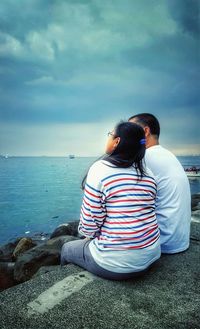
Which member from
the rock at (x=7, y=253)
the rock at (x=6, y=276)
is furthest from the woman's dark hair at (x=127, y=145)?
the rock at (x=7, y=253)

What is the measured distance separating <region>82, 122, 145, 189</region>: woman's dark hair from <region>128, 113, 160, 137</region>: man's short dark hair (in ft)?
3.33

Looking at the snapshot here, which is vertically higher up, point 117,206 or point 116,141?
point 116,141

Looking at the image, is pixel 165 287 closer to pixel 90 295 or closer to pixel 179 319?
pixel 179 319

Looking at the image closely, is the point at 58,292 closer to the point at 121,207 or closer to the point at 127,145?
the point at 121,207

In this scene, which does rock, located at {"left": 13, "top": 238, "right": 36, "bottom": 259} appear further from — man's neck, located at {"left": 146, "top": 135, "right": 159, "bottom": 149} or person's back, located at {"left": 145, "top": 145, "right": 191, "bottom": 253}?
man's neck, located at {"left": 146, "top": 135, "right": 159, "bottom": 149}

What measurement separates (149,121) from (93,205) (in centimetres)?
156

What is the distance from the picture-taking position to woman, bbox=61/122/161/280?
249cm

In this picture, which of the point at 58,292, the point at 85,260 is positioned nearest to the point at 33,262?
the point at 85,260

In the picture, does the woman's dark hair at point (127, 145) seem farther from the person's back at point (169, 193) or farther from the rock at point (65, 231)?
the rock at point (65, 231)

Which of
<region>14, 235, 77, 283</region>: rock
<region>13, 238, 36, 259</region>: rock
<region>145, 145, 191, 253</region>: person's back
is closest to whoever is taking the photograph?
<region>145, 145, 191, 253</region>: person's back

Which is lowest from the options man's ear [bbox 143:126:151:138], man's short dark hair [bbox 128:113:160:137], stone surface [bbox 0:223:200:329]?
stone surface [bbox 0:223:200:329]

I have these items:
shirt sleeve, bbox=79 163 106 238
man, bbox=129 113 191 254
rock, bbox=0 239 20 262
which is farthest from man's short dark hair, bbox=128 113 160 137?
rock, bbox=0 239 20 262

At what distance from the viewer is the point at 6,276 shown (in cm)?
700

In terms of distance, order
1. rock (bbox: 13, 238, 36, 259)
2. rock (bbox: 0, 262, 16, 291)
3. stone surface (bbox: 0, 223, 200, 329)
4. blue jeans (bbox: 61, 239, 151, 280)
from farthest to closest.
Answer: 1. rock (bbox: 13, 238, 36, 259)
2. rock (bbox: 0, 262, 16, 291)
3. blue jeans (bbox: 61, 239, 151, 280)
4. stone surface (bbox: 0, 223, 200, 329)
